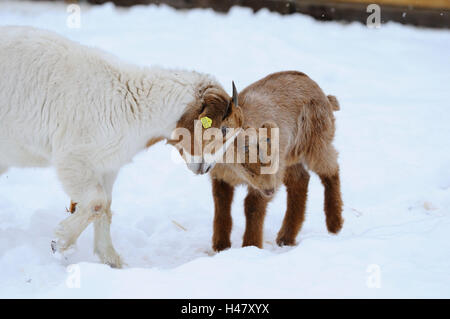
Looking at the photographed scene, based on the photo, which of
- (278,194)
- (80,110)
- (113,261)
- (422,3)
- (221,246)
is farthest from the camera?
(422,3)

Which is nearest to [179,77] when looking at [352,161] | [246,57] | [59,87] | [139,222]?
[59,87]

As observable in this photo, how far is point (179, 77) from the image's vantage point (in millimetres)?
4938

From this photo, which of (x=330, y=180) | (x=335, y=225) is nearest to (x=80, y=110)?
(x=330, y=180)

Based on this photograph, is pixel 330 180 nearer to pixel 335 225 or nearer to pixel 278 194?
pixel 335 225

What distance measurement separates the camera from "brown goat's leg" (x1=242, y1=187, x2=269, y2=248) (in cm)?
537

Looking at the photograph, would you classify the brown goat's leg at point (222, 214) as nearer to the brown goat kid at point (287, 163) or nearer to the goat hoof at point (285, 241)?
the brown goat kid at point (287, 163)

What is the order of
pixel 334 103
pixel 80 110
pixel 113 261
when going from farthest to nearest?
pixel 334 103 < pixel 113 261 < pixel 80 110

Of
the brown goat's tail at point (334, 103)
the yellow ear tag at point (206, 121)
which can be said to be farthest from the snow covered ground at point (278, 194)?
the brown goat's tail at point (334, 103)

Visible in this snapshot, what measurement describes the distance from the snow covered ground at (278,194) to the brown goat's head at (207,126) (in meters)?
0.84

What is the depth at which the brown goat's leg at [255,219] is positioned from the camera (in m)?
5.37

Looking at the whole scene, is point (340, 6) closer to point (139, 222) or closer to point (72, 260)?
point (139, 222)

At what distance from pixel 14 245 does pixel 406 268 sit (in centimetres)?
309

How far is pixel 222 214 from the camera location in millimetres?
5594

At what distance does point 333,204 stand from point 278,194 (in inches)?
40.3
